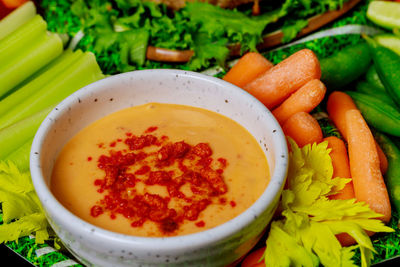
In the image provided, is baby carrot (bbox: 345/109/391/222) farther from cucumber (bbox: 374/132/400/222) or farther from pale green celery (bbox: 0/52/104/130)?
pale green celery (bbox: 0/52/104/130)

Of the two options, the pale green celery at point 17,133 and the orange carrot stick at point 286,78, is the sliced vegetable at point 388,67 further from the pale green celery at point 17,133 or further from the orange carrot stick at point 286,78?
the pale green celery at point 17,133

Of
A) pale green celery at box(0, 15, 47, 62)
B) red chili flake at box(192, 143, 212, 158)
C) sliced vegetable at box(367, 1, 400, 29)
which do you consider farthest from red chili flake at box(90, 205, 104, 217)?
sliced vegetable at box(367, 1, 400, 29)

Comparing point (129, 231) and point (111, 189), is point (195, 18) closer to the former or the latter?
point (111, 189)

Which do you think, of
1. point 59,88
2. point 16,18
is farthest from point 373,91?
point 16,18

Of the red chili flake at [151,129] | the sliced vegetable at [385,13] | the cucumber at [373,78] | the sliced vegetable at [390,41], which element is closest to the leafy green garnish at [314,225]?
the red chili flake at [151,129]

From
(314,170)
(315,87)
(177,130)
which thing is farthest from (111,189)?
(315,87)

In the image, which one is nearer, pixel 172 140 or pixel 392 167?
pixel 172 140

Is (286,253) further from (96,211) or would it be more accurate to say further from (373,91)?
(373,91)
